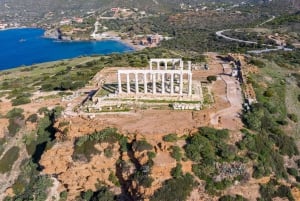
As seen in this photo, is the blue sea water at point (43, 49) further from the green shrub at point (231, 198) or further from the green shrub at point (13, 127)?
the green shrub at point (231, 198)

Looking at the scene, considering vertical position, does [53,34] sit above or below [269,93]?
below

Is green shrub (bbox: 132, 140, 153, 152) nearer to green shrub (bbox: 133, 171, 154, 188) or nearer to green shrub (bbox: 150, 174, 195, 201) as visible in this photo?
green shrub (bbox: 133, 171, 154, 188)

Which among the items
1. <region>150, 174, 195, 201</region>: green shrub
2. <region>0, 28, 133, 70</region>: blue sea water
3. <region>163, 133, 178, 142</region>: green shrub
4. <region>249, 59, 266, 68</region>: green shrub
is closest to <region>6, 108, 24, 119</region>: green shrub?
<region>163, 133, 178, 142</region>: green shrub

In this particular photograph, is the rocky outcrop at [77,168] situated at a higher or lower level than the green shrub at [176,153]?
lower

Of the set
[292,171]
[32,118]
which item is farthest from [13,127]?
[292,171]

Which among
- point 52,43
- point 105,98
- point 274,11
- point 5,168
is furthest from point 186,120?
point 274,11

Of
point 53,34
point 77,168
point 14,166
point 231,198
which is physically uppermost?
point 77,168

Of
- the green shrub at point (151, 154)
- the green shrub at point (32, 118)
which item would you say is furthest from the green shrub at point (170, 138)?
the green shrub at point (32, 118)

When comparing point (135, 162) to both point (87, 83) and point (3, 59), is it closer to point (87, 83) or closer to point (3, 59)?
point (87, 83)

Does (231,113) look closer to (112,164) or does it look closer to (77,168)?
(112,164)
